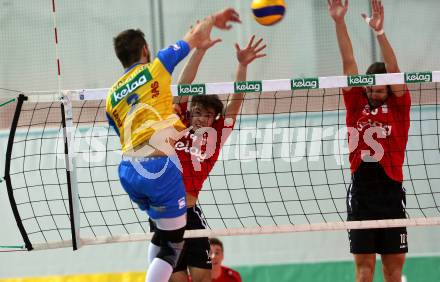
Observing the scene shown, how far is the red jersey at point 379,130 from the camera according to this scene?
21.3ft

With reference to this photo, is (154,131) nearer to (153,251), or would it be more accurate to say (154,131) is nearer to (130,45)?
(130,45)

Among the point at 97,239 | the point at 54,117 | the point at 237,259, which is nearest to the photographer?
the point at 97,239

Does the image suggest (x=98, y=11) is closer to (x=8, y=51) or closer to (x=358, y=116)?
(x=8, y=51)

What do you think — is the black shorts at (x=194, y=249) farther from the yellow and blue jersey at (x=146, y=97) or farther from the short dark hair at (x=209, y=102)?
the yellow and blue jersey at (x=146, y=97)

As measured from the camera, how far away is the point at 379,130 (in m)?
6.57

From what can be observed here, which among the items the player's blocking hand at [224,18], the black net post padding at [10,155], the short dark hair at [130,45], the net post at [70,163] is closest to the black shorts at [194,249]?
the net post at [70,163]

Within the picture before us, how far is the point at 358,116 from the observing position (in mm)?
6535

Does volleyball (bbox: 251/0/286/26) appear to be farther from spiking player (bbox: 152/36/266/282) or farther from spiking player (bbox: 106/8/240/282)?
spiking player (bbox: 106/8/240/282)

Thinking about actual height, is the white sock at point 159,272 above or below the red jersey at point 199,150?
below

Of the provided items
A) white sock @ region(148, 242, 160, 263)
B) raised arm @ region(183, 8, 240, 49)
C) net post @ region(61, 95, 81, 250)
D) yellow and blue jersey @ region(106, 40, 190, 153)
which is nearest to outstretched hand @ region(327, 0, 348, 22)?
raised arm @ region(183, 8, 240, 49)

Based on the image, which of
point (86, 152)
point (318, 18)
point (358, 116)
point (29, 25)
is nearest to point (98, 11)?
point (29, 25)

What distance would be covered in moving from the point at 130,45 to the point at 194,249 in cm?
187

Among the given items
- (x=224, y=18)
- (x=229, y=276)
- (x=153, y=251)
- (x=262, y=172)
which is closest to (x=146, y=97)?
(x=224, y=18)

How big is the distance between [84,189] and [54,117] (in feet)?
3.02
